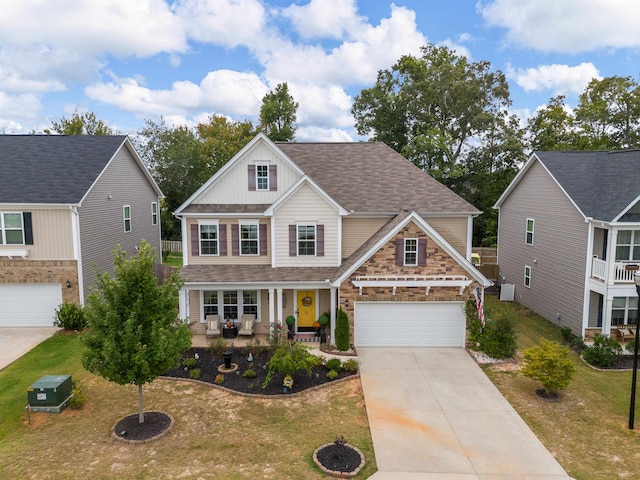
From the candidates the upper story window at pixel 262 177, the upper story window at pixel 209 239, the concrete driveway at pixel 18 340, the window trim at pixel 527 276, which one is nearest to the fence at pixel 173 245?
the concrete driveway at pixel 18 340

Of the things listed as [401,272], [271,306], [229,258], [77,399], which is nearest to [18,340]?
[77,399]

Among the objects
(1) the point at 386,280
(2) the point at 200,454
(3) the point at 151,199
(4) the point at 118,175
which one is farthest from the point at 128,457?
(3) the point at 151,199

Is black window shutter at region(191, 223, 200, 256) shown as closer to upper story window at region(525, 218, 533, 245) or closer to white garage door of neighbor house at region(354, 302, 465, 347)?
white garage door of neighbor house at region(354, 302, 465, 347)

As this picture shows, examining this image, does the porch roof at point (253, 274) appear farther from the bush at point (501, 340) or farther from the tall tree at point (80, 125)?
the tall tree at point (80, 125)

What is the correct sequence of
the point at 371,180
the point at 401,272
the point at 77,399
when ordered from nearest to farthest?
1. the point at 77,399
2. the point at 401,272
3. the point at 371,180

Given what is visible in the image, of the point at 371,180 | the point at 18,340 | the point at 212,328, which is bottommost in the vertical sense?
the point at 18,340

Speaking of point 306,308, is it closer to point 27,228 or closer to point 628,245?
point 27,228
